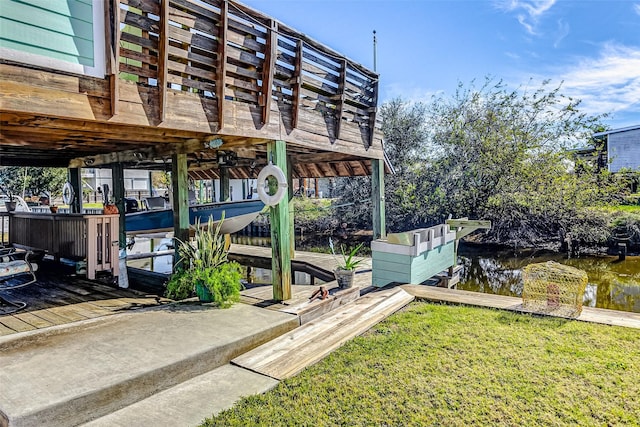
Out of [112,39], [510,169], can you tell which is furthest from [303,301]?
[510,169]

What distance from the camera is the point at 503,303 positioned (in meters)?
4.95

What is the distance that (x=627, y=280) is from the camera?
904 cm

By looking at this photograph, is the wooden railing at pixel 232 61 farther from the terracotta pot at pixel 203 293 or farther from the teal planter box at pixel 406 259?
the teal planter box at pixel 406 259

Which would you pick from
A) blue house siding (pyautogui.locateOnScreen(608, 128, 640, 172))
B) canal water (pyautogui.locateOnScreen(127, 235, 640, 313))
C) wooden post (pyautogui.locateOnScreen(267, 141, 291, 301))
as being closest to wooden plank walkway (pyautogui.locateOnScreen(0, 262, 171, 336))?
wooden post (pyautogui.locateOnScreen(267, 141, 291, 301))

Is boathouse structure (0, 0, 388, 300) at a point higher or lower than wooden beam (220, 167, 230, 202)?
higher

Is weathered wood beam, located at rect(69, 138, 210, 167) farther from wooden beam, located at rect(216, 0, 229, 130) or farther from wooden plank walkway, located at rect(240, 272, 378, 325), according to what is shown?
wooden plank walkway, located at rect(240, 272, 378, 325)

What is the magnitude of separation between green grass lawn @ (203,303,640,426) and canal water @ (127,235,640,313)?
4655 millimetres

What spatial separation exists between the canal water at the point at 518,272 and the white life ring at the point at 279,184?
17.8ft

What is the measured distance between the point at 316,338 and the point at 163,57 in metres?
3.02

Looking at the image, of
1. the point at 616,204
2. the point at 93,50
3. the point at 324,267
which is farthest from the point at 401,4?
the point at 616,204

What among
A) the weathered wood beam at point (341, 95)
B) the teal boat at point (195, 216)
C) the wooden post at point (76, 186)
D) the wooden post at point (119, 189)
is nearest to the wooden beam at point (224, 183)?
the teal boat at point (195, 216)

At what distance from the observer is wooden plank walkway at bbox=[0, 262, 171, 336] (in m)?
3.71

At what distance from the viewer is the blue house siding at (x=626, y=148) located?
18.6 meters

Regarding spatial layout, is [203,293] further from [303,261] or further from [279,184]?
[303,261]
